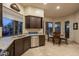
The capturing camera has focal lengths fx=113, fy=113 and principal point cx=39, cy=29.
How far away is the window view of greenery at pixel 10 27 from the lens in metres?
4.70

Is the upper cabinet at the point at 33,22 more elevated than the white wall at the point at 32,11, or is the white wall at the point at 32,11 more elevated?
the white wall at the point at 32,11

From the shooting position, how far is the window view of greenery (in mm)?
4698

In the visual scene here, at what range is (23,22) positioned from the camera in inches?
276

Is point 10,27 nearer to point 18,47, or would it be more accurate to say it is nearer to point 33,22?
point 18,47

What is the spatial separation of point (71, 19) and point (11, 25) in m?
6.44

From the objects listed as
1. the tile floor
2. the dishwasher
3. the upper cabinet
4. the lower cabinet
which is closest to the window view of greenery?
the upper cabinet

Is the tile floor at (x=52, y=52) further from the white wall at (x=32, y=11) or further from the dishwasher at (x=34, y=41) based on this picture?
the white wall at (x=32, y=11)

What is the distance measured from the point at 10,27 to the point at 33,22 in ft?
7.20

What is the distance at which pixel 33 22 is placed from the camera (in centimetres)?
727

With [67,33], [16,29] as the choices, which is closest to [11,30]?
[16,29]

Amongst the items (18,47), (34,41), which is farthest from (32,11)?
(18,47)

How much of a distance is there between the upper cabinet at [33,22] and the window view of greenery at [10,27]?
0.61m

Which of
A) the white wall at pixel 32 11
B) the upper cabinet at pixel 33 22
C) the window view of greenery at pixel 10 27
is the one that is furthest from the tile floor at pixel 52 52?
the white wall at pixel 32 11

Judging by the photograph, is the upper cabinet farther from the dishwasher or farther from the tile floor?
the tile floor
